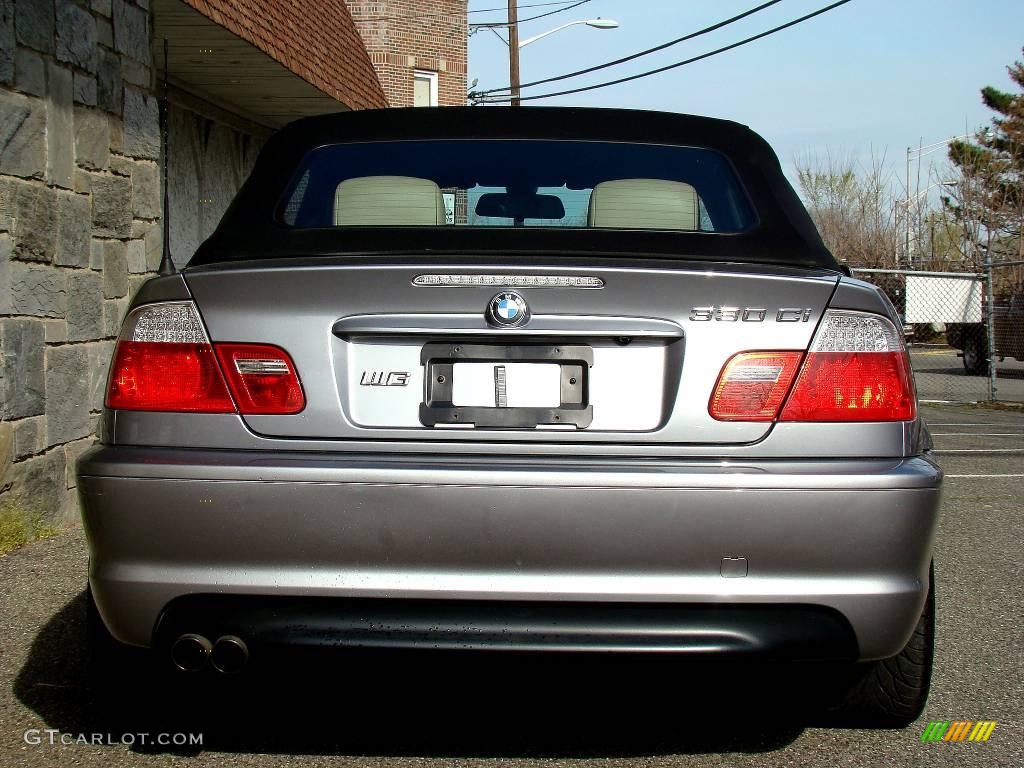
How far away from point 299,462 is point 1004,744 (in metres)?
1.95

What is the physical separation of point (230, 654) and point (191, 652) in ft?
0.28

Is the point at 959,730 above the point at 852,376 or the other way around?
the other way around

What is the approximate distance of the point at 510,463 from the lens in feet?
8.41

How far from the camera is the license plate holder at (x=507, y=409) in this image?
263cm

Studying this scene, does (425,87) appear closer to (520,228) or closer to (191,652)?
(520,228)

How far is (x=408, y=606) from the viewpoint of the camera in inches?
100

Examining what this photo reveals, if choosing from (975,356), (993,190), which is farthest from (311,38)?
(993,190)

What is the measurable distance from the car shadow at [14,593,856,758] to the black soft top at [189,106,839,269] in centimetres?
98

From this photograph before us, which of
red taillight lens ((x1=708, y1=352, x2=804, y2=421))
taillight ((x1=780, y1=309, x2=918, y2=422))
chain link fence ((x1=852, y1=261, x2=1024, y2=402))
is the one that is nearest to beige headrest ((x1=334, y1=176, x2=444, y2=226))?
red taillight lens ((x1=708, y1=352, x2=804, y2=421))

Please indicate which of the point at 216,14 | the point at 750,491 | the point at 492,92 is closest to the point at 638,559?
the point at 750,491

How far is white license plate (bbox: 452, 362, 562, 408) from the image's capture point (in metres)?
2.64

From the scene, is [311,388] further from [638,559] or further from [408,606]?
[638,559]

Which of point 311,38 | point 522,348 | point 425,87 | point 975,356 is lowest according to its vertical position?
point 975,356

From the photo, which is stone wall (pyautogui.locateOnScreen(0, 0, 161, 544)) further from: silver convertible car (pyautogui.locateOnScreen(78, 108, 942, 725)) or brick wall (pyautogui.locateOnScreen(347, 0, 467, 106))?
brick wall (pyautogui.locateOnScreen(347, 0, 467, 106))
